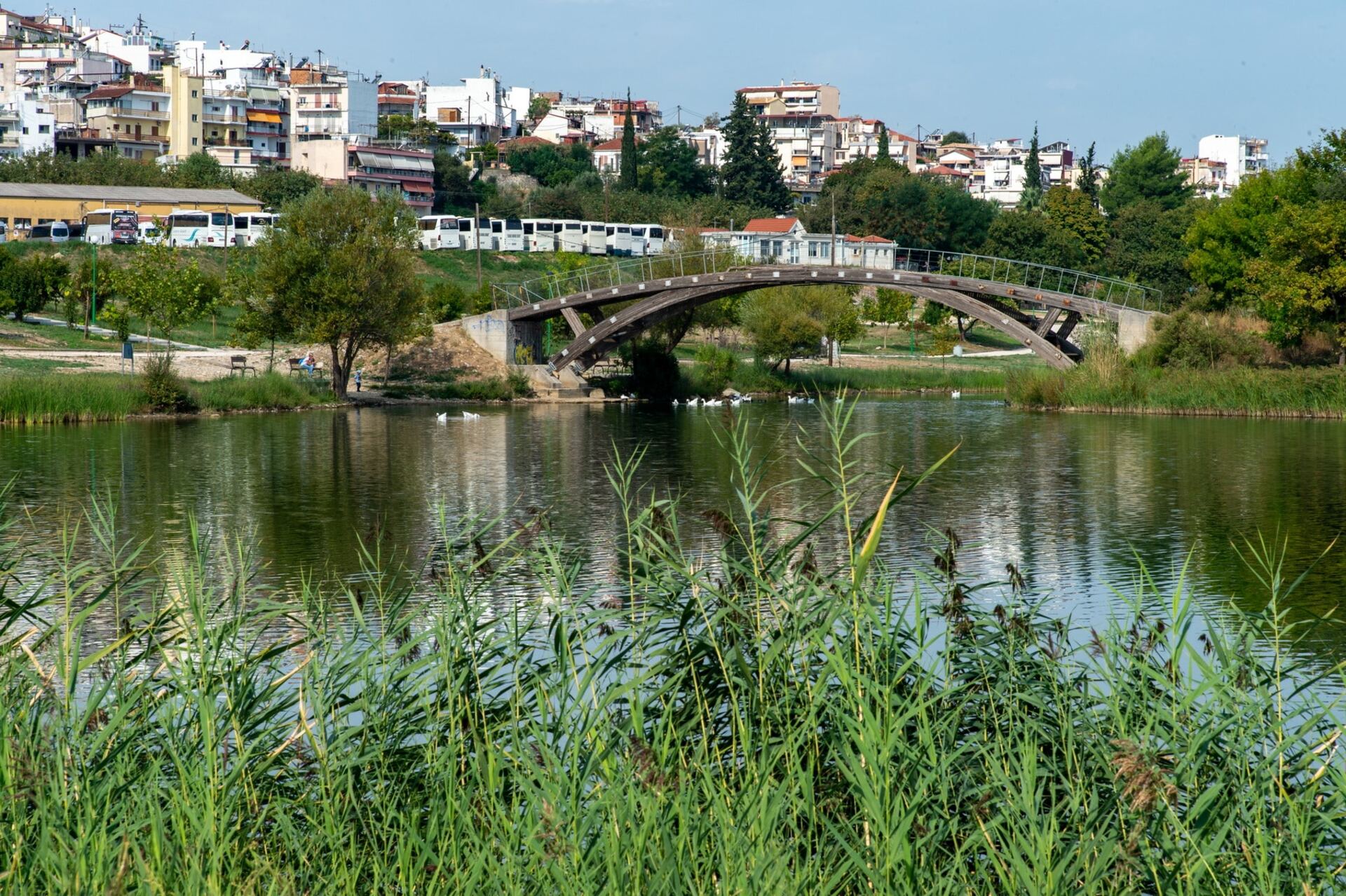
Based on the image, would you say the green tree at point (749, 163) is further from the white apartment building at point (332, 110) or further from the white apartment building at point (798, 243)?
the white apartment building at point (332, 110)

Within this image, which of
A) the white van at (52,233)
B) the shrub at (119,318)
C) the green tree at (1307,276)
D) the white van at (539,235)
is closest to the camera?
the green tree at (1307,276)

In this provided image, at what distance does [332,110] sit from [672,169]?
34.3 metres

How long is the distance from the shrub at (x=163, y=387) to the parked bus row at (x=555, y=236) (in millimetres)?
47148

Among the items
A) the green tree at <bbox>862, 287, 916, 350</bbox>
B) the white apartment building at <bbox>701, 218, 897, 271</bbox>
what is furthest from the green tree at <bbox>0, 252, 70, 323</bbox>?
the green tree at <bbox>862, 287, 916, 350</bbox>

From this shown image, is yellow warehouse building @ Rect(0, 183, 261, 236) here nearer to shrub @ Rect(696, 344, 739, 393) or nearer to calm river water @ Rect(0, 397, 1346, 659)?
shrub @ Rect(696, 344, 739, 393)

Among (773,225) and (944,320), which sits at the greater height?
(773,225)

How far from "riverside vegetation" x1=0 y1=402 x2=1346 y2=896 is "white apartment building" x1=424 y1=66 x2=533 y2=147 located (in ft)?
448

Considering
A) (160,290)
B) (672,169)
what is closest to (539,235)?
(672,169)

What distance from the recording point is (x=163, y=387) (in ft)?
108

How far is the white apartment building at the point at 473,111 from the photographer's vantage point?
14112 cm

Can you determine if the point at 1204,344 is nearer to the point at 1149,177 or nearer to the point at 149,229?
the point at 149,229

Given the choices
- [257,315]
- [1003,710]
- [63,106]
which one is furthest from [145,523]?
[63,106]

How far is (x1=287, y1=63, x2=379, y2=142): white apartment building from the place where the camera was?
127062mm

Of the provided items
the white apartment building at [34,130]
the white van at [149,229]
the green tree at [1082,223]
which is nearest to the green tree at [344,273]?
the white van at [149,229]
